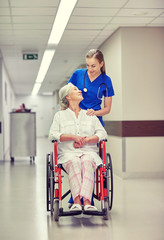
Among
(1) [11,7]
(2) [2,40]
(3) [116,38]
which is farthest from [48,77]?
(1) [11,7]

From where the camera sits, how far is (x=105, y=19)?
21.1 feet

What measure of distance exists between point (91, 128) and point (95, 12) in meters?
2.80

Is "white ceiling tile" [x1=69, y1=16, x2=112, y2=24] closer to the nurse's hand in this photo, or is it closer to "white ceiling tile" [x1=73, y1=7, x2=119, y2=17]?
"white ceiling tile" [x1=73, y1=7, x2=119, y2=17]

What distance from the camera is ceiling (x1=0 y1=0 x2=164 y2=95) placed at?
565 centimetres

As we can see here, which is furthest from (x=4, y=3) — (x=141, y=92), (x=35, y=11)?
(x=141, y=92)

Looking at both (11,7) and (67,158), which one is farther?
(11,7)

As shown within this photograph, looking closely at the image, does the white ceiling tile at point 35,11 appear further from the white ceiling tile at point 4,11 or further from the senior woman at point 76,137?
the senior woman at point 76,137

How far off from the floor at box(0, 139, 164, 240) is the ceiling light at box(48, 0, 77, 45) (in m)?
2.63

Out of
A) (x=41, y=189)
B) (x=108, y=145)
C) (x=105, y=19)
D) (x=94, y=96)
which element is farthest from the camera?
(x=108, y=145)

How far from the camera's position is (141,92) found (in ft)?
22.9

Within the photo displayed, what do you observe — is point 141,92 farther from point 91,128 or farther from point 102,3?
point 91,128

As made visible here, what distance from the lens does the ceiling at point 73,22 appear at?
18.5 ft

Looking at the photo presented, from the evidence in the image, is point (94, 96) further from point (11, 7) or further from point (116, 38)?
point (116, 38)

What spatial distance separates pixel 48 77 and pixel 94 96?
Answer: 1098 centimetres
